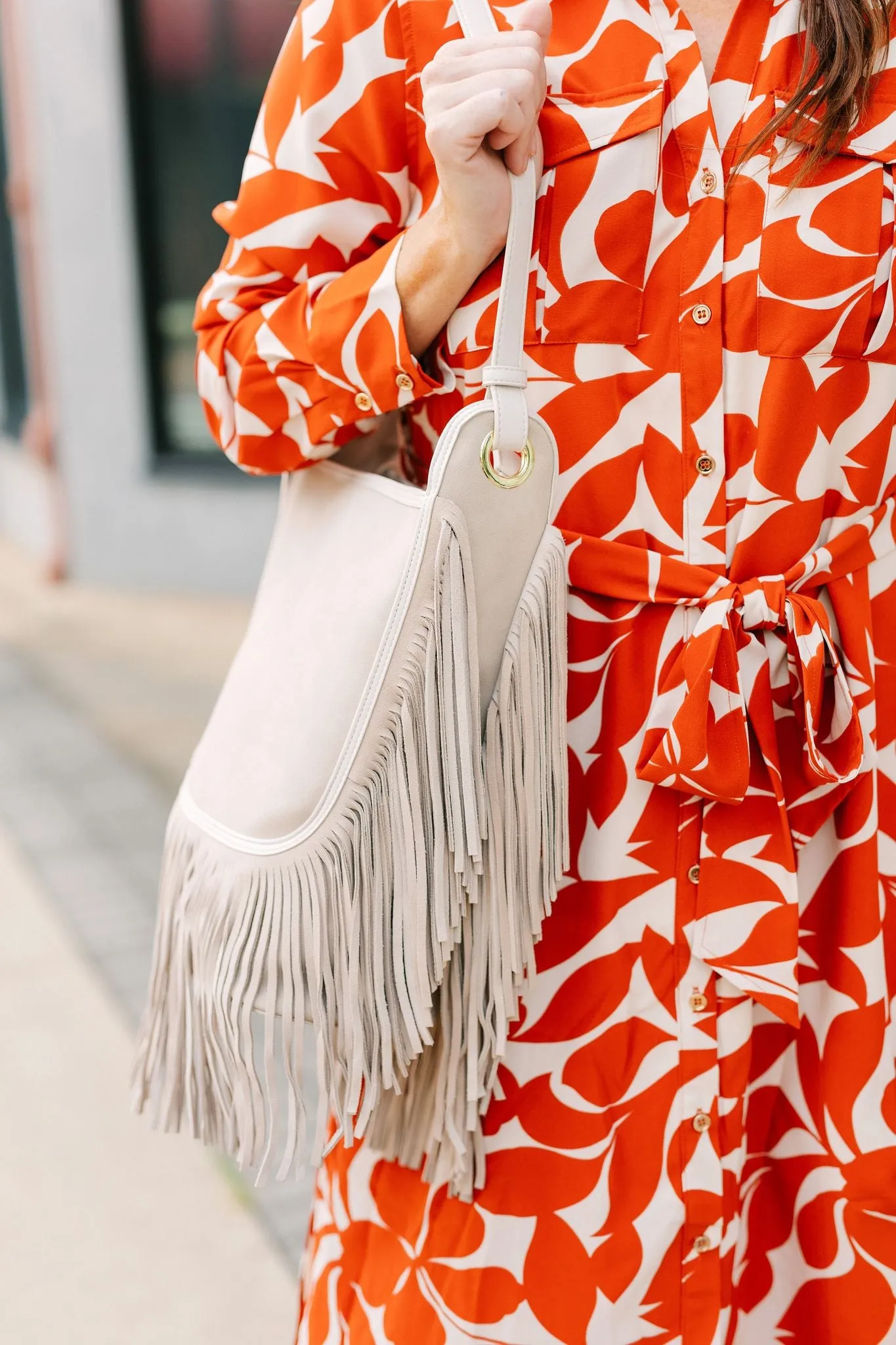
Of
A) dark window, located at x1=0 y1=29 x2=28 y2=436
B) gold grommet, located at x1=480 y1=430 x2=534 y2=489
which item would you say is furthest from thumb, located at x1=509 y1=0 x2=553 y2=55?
dark window, located at x1=0 y1=29 x2=28 y2=436

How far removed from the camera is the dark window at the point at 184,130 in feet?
15.2

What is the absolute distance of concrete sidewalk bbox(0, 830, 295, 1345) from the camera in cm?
142

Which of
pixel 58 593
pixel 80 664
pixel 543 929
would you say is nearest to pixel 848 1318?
pixel 543 929

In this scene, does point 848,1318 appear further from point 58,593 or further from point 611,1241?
point 58,593

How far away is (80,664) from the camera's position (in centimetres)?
402

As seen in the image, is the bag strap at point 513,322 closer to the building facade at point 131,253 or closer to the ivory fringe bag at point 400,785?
the ivory fringe bag at point 400,785

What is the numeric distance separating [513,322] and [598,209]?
0.09m

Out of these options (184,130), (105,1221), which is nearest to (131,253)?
(184,130)

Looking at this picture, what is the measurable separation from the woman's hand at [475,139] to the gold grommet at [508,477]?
0.34 feet

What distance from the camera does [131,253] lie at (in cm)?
486

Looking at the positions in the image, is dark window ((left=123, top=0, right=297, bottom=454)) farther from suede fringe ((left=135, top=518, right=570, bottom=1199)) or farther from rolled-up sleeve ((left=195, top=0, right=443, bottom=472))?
suede fringe ((left=135, top=518, right=570, bottom=1199))

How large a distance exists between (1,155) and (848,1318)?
21.8 ft

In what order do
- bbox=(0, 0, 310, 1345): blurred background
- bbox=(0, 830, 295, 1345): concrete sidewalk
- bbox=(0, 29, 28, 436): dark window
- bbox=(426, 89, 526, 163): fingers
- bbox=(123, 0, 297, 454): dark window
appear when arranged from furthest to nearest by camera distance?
bbox=(0, 29, 28, 436): dark window, bbox=(123, 0, 297, 454): dark window, bbox=(0, 0, 310, 1345): blurred background, bbox=(0, 830, 295, 1345): concrete sidewalk, bbox=(426, 89, 526, 163): fingers

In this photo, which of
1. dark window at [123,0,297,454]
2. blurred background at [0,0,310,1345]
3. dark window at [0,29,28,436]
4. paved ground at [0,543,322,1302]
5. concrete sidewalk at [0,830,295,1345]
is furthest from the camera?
dark window at [0,29,28,436]
